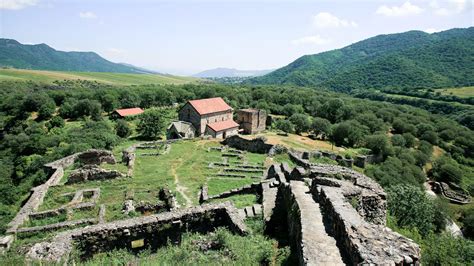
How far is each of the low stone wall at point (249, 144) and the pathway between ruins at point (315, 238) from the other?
28.7 metres

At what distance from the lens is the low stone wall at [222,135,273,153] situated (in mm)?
38781

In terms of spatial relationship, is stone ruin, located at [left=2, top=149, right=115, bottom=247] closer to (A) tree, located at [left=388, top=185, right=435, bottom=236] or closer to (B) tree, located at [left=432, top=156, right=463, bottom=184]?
(A) tree, located at [left=388, top=185, right=435, bottom=236]

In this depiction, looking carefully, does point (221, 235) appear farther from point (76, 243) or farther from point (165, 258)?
point (76, 243)

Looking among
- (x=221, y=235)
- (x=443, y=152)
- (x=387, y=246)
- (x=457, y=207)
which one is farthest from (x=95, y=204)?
(x=443, y=152)

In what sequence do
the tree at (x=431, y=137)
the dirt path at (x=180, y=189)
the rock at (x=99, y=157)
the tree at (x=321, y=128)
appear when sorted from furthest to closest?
the tree at (x=431, y=137)
the tree at (x=321, y=128)
the rock at (x=99, y=157)
the dirt path at (x=180, y=189)

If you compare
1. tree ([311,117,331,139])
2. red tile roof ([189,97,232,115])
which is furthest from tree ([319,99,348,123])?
red tile roof ([189,97,232,115])

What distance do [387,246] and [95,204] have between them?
16.8m

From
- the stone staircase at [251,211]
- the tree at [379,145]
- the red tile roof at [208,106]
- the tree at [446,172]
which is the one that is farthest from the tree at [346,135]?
the stone staircase at [251,211]

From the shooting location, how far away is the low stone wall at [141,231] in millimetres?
8159

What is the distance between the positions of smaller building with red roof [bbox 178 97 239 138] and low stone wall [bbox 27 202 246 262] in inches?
1633

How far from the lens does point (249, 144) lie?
4038cm

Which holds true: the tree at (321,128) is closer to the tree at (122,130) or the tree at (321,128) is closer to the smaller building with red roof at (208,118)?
the smaller building with red roof at (208,118)

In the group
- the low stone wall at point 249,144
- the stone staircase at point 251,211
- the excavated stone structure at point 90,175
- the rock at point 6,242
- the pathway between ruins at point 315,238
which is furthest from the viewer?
the low stone wall at point 249,144

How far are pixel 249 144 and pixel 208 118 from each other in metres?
16.0
